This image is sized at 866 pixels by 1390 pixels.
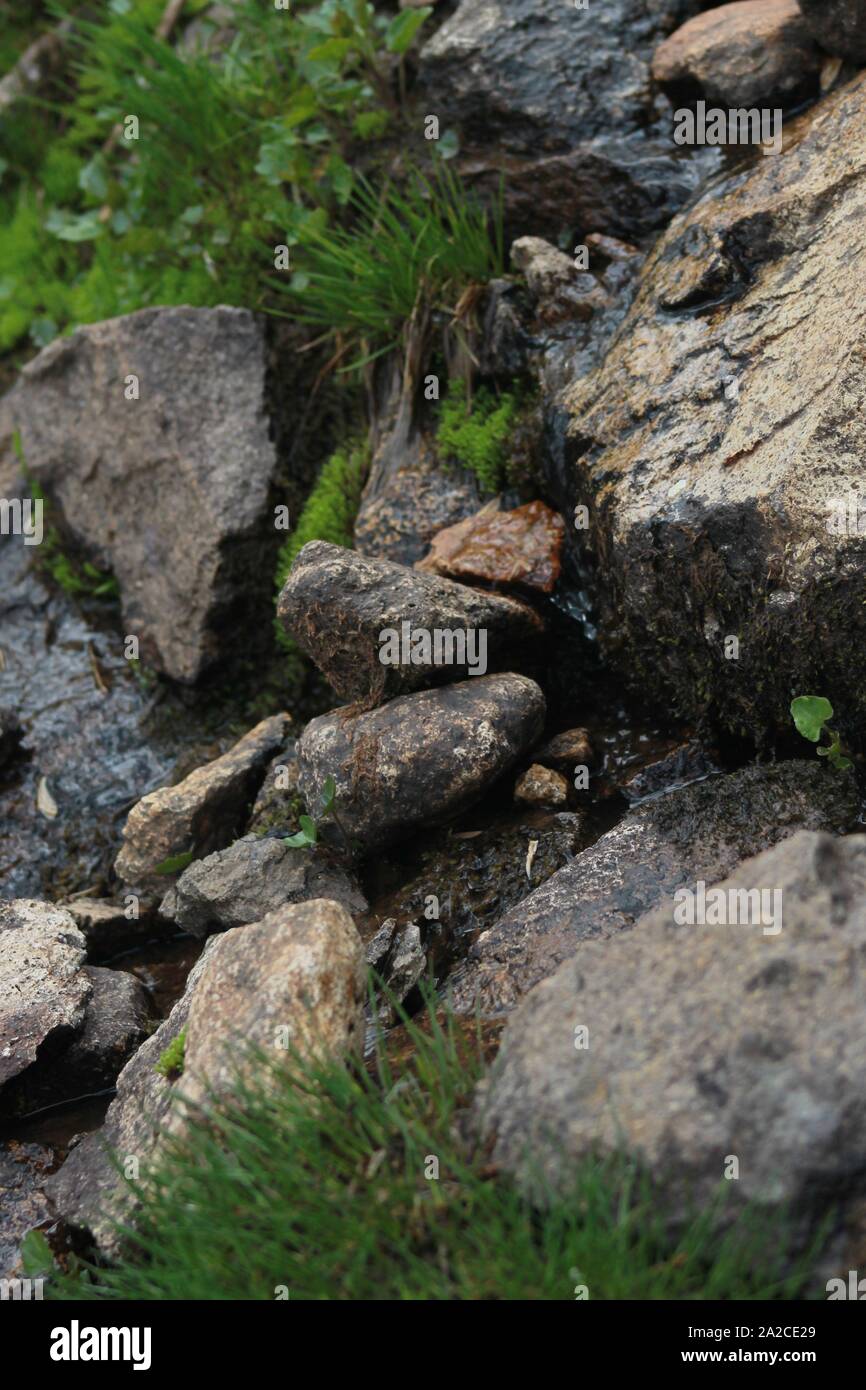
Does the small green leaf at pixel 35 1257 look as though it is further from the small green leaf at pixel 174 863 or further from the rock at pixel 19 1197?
the small green leaf at pixel 174 863

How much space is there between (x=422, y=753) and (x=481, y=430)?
6.45ft

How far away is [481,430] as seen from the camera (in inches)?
230

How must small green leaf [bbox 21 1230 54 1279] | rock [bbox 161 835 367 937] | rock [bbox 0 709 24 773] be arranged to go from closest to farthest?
1. small green leaf [bbox 21 1230 54 1279]
2. rock [bbox 161 835 367 937]
3. rock [bbox 0 709 24 773]

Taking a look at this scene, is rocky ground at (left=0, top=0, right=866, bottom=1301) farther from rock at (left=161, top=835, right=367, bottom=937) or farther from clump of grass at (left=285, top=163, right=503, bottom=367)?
clump of grass at (left=285, top=163, right=503, bottom=367)

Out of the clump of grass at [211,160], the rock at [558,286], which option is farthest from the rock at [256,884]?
the clump of grass at [211,160]

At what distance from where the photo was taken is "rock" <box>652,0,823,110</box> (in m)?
5.46

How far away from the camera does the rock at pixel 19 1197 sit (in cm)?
404

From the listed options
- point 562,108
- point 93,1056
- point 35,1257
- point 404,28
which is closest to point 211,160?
point 404,28

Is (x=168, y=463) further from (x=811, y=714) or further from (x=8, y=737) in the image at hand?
(x=811, y=714)

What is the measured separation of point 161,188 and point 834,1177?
22.5 feet

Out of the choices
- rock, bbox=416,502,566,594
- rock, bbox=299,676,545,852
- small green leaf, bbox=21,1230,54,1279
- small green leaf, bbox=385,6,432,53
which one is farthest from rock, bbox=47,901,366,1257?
small green leaf, bbox=385,6,432,53

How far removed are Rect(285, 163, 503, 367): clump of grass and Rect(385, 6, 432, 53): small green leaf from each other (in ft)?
2.12
